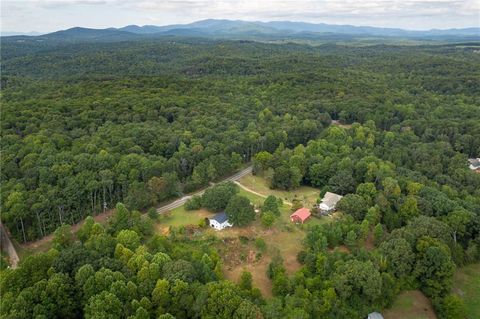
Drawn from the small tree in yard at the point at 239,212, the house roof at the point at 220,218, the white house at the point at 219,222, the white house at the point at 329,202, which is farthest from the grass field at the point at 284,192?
the white house at the point at 219,222

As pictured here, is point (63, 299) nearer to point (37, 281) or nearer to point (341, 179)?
point (37, 281)

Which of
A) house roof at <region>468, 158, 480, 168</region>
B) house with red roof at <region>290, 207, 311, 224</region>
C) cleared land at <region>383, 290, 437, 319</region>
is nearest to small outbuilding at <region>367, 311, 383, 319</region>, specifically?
cleared land at <region>383, 290, 437, 319</region>

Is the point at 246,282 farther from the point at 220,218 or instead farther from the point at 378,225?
the point at 378,225

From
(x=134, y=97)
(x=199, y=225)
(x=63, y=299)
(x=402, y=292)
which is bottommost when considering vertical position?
(x=402, y=292)

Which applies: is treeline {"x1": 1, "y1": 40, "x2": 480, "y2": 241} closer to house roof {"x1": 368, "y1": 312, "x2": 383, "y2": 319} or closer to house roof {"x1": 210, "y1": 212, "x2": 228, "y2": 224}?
house roof {"x1": 210, "y1": 212, "x2": 228, "y2": 224}

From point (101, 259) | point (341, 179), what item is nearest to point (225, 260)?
point (101, 259)

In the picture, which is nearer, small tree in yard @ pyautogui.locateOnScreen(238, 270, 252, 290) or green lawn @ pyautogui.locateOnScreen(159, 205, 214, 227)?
small tree in yard @ pyautogui.locateOnScreen(238, 270, 252, 290)

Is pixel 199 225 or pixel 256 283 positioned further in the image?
pixel 199 225
